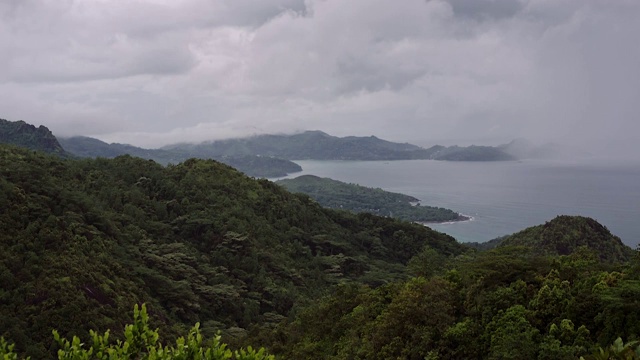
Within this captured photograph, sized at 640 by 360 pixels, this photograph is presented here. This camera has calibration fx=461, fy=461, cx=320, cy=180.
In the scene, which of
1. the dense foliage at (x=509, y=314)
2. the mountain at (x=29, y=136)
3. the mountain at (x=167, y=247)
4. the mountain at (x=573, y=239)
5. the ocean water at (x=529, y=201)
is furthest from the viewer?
the ocean water at (x=529, y=201)

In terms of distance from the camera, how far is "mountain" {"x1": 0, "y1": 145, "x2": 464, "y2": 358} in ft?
64.2

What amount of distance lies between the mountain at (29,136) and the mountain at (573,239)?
72615mm

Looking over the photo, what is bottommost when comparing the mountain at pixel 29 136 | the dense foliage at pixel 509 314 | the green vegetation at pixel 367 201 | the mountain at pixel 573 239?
the green vegetation at pixel 367 201

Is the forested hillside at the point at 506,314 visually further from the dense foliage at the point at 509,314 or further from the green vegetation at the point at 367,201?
the green vegetation at the point at 367,201

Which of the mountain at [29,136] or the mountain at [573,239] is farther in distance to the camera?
the mountain at [29,136]

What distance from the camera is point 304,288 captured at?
35.3 m

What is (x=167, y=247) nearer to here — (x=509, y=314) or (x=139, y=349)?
(x=509, y=314)

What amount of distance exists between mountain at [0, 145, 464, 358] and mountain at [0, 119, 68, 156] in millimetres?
41895

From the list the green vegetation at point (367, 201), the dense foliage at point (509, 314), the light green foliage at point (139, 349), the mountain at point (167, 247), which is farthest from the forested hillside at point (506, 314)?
the green vegetation at point (367, 201)

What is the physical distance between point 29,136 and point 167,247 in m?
61.7

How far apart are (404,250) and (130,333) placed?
46971 mm

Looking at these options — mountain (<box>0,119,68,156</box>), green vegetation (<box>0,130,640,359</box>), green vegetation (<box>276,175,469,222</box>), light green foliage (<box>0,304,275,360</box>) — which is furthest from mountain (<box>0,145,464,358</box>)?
green vegetation (<box>276,175,469,222</box>)

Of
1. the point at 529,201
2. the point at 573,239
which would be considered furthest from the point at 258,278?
the point at 529,201

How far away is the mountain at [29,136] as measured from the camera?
7650 centimetres
